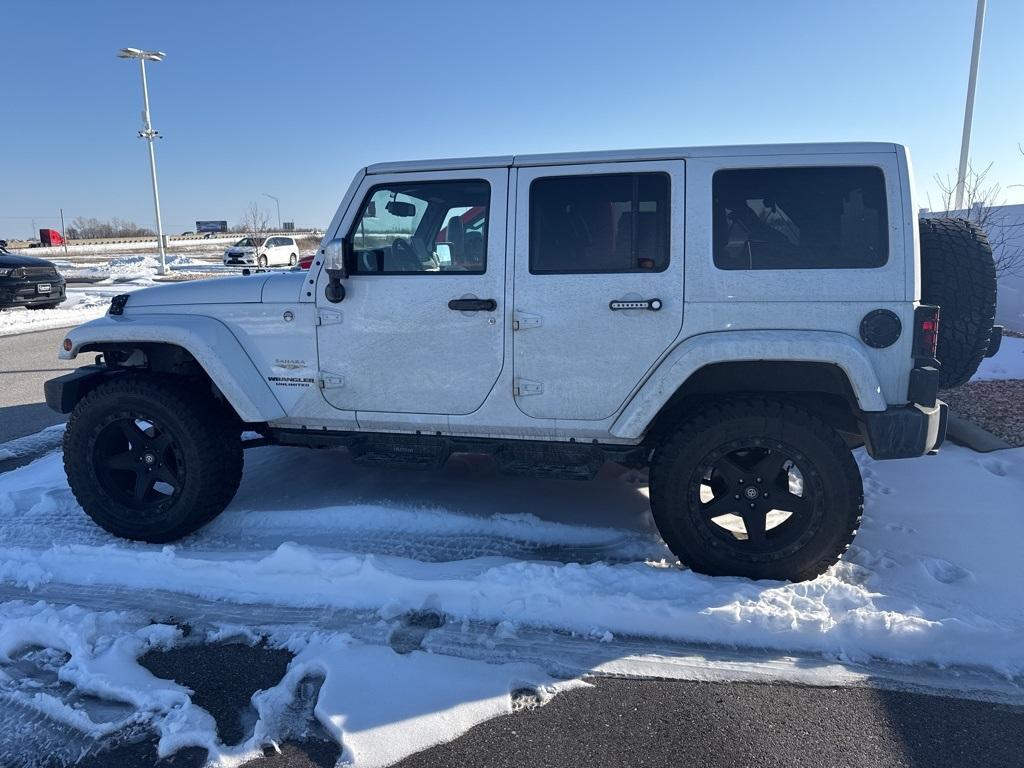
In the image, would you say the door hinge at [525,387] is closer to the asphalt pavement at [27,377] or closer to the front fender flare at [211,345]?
the front fender flare at [211,345]

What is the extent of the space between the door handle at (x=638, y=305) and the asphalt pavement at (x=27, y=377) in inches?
219

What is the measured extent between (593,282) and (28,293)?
1536cm

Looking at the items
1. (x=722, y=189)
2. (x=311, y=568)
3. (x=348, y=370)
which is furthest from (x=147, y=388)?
(x=722, y=189)

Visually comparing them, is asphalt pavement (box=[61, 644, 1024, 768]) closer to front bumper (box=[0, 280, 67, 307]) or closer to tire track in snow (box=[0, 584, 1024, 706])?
tire track in snow (box=[0, 584, 1024, 706])

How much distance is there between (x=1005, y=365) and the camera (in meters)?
7.04

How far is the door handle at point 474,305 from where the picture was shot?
3420 mm

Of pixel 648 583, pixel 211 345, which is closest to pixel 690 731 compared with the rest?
pixel 648 583

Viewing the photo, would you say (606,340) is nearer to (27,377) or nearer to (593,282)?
(593,282)

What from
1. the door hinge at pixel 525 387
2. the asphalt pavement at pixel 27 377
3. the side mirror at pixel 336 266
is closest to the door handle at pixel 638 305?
the door hinge at pixel 525 387

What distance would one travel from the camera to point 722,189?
325 cm

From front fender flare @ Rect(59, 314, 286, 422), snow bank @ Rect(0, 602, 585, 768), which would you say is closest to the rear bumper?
snow bank @ Rect(0, 602, 585, 768)

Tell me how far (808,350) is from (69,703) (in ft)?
11.0

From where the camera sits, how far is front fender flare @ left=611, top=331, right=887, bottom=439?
305 cm

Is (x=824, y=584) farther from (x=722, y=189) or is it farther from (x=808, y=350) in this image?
(x=722, y=189)
